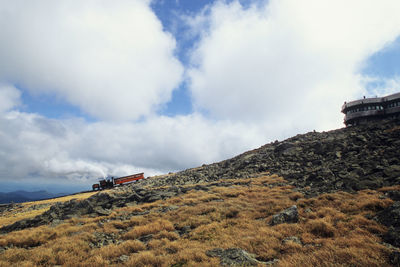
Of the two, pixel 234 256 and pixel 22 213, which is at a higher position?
pixel 234 256

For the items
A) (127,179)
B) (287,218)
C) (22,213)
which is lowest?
(22,213)

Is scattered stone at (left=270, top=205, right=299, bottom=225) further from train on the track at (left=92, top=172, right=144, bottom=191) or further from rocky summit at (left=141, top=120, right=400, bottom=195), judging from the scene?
train on the track at (left=92, top=172, right=144, bottom=191)

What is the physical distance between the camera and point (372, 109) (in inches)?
1984

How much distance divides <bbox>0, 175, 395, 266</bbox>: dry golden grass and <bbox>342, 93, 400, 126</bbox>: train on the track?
48.3 metres

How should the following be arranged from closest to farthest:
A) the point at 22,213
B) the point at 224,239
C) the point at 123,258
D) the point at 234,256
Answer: the point at 234,256 → the point at 123,258 → the point at 224,239 → the point at 22,213

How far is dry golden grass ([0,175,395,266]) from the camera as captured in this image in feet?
24.1

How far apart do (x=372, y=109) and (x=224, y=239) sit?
6215 centimetres

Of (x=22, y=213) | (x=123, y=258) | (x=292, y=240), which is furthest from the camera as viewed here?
(x=22, y=213)

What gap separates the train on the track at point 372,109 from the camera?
157 ft

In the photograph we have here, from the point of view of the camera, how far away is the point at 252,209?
1530 cm

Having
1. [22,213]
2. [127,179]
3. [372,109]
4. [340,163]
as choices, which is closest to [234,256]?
[340,163]

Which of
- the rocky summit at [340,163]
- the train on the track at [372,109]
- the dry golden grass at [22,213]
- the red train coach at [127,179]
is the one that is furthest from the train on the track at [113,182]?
the train on the track at [372,109]

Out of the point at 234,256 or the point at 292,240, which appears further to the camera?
the point at 292,240

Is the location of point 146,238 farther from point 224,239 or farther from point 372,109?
point 372,109
